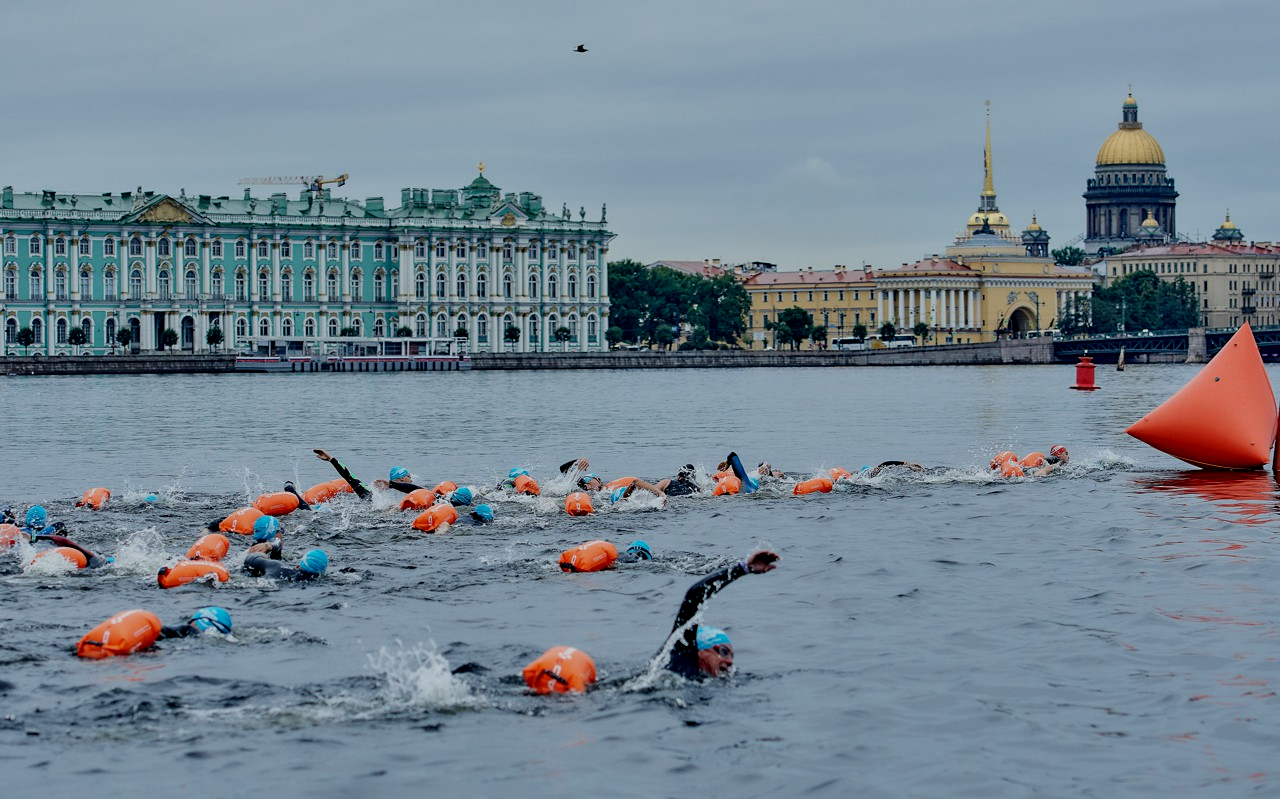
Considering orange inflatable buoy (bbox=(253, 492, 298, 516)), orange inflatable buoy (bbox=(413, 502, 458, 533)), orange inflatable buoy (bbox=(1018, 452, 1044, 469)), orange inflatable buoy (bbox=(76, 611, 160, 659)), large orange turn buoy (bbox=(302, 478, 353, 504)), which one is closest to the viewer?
orange inflatable buoy (bbox=(76, 611, 160, 659))

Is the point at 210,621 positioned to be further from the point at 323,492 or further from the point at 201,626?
the point at 323,492

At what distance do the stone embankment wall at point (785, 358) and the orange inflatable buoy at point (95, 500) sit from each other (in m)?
77.0

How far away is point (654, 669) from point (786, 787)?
2373 millimetres

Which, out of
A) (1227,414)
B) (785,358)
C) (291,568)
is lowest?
(291,568)

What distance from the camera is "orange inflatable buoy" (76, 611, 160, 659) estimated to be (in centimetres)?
1298

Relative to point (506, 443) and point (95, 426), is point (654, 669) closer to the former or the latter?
point (506, 443)

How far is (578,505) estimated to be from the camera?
21.3 metres

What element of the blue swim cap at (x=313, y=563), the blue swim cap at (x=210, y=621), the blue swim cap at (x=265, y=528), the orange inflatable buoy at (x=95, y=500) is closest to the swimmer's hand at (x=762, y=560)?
the blue swim cap at (x=210, y=621)

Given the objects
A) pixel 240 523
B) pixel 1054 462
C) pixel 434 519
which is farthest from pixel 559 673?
pixel 1054 462

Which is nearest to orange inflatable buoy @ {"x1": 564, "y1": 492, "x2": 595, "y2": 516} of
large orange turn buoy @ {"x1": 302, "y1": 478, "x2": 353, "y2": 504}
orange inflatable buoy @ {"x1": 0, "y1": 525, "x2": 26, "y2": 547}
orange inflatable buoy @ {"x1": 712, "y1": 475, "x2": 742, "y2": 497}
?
orange inflatable buoy @ {"x1": 712, "y1": 475, "x2": 742, "y2": 497}

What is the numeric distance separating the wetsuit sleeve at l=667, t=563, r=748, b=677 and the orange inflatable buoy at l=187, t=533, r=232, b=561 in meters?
6.20

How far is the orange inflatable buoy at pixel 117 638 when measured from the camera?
1298 centimetres

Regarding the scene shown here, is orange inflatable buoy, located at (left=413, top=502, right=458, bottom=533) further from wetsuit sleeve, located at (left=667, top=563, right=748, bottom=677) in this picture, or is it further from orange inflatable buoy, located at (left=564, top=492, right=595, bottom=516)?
wetsuit sleeve, located at (left=667, top=563, right=748, bottom=677)

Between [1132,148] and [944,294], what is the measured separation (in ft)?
167
